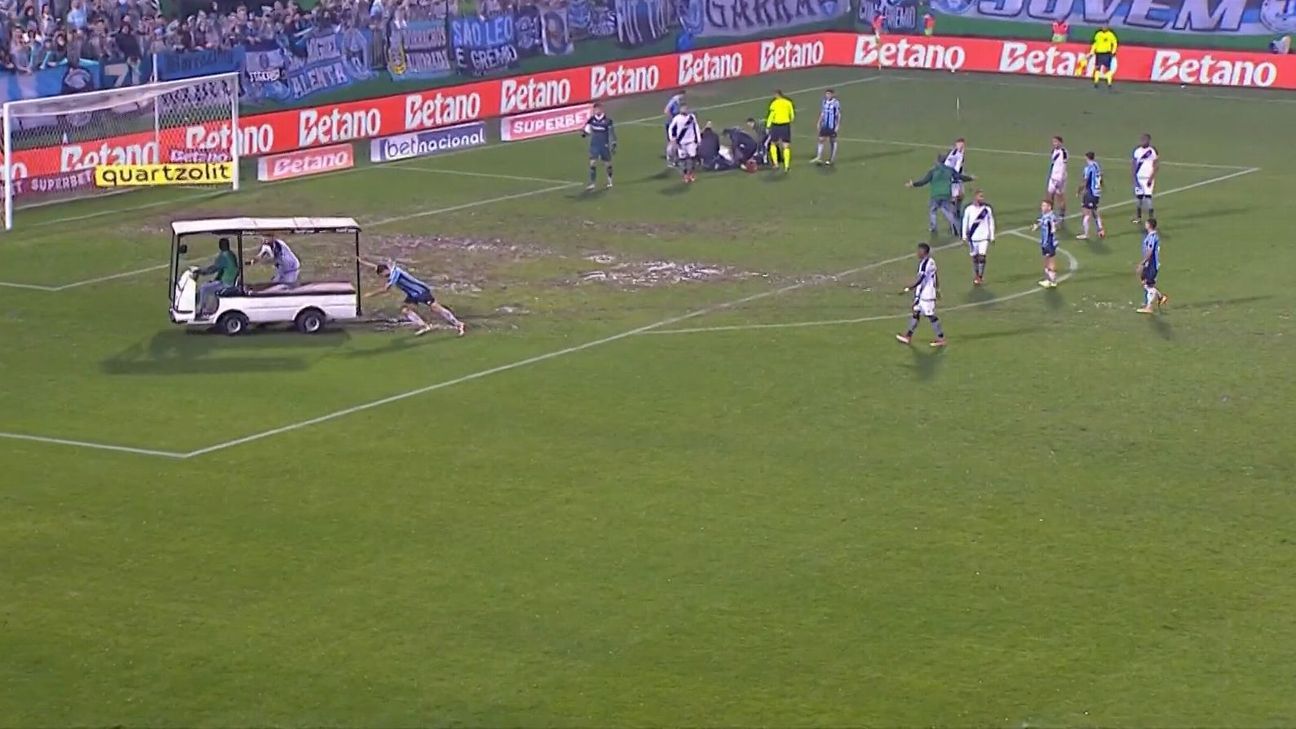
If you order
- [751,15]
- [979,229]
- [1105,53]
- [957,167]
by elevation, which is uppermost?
[751,15]

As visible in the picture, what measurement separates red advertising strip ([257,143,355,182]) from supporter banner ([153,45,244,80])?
4.92m

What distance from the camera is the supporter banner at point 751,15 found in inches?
2810

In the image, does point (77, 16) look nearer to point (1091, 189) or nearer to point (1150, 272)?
point (1091, 189)

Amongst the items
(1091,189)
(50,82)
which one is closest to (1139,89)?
(1091,189)

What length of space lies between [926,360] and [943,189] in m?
10.9

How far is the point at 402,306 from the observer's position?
35844 millimetres

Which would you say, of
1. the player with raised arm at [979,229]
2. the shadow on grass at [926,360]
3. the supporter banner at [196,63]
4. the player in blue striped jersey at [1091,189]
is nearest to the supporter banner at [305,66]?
the supporter banner at [196,63]

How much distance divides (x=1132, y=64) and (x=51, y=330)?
47.0 metres

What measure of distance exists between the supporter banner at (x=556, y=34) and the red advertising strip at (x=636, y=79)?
2.36 meters

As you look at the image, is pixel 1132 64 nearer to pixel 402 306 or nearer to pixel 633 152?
pixel 633 152

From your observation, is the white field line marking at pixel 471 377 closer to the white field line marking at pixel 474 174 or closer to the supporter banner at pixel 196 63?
the white field line marking at pixel 474 174

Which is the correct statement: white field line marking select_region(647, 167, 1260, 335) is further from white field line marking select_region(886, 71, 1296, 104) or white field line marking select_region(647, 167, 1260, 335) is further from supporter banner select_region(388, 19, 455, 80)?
supporter banner select_region(388, 19, 455, 80)

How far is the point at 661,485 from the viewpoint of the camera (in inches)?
1001

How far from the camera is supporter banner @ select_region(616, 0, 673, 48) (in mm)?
68562
